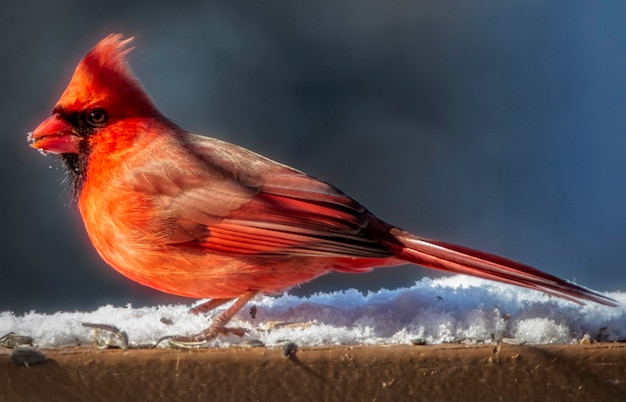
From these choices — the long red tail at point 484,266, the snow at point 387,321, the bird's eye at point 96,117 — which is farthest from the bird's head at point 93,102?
the long red tail at point 484,266

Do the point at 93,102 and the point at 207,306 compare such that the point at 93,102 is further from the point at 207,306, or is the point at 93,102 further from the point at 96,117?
the point at 207,306

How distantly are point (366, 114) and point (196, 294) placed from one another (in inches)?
88.6

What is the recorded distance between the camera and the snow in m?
1.70

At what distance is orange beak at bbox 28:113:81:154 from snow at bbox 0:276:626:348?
352 millimetres

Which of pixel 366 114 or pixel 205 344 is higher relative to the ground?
pixel 366 114

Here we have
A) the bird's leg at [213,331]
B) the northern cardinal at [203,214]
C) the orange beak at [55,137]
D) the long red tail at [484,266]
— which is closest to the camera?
the bird's leg at [213,331]

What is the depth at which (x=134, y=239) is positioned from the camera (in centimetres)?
200

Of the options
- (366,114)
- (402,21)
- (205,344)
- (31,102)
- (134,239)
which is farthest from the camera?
(402,21)

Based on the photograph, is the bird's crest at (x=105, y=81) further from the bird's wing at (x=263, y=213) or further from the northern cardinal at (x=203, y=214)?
the bird's wing at (x=263, y=213)

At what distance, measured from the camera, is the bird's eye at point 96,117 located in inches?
83.7

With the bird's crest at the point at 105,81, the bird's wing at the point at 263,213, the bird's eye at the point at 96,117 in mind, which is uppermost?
the bird's crest at the point at 105,81

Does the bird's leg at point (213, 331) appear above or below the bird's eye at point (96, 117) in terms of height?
below

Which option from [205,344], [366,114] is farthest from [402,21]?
[205,344]

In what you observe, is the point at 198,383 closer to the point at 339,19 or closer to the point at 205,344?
the point at 205,344
